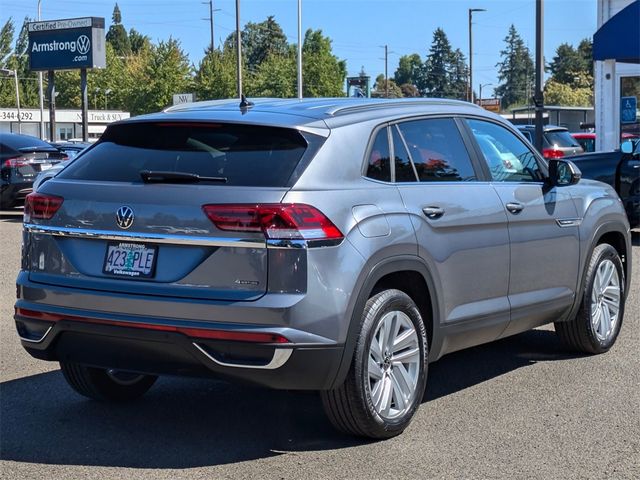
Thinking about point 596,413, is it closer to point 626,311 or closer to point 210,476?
point 210,476

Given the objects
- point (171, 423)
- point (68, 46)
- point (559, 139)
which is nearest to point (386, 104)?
point (171, 423)

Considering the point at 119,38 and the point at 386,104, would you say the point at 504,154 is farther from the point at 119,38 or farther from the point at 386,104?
the point at 119,38

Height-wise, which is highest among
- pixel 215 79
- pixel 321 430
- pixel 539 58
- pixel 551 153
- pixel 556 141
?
pixel 215 79

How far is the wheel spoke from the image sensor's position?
16.1 feet

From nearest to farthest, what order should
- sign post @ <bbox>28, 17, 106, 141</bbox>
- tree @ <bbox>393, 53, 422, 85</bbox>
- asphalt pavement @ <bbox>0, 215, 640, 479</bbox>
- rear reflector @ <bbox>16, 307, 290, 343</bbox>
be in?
rear reflector @ <bbox>16, 307, 290, 343</bbox> < asphalt pavement @ <bbox>0, 215, 640, 479</bbox> < sign post @ <bbox>28, 17, 106, 141</bbox> < tree @ <bbox>393, 53, 422, 85</bbox>

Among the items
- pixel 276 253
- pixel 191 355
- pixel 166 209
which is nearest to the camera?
pixel 276 253

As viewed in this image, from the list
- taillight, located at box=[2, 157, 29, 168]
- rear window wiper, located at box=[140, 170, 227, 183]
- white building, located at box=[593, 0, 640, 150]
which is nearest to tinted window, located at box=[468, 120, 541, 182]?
rear window wiper, located at box=[140, 170, 227, 183]

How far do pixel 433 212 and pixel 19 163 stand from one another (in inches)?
567

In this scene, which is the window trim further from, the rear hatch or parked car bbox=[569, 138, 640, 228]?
parked car bbox=[569, 138, 640, 228]

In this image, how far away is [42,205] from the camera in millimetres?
5105

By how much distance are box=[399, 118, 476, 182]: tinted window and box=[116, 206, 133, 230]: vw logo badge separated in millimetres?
1623

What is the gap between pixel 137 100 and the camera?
74.4 meters

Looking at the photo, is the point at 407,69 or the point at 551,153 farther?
the point at 407,69

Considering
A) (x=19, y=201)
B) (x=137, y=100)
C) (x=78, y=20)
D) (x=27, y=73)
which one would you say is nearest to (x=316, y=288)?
(x=19, y=201)
